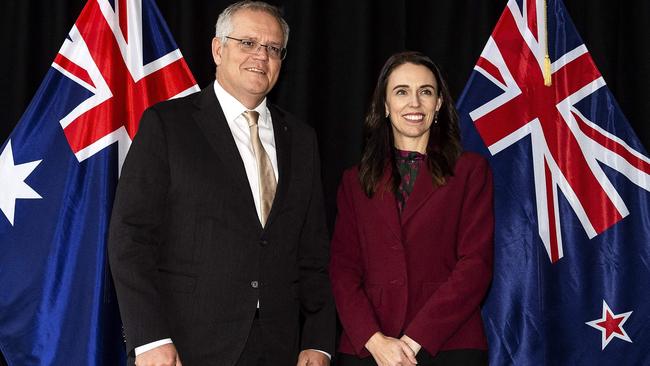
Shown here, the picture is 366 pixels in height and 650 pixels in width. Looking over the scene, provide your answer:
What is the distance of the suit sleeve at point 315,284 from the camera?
2412mm

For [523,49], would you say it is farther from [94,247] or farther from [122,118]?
[94,247]

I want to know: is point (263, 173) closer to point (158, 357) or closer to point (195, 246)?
Answer: point (195, 246)

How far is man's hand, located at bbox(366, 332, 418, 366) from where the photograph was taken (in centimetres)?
214

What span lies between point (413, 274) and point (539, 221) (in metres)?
1.08

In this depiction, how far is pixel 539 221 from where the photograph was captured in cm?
312

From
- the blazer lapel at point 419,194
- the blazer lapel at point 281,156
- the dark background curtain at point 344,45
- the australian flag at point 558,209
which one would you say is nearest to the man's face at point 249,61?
the blazer lapel at point 281,156

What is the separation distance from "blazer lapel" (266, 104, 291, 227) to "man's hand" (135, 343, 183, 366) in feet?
1.59

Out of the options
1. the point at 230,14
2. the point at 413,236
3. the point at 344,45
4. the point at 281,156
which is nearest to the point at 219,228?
the point at 281,156

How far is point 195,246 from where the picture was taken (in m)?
2.16

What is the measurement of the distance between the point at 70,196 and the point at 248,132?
0.99 meters

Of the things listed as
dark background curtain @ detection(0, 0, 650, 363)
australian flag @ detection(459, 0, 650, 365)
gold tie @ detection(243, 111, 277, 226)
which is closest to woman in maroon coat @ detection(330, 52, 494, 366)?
gold tie @ detection(243, 111, 277, 226)

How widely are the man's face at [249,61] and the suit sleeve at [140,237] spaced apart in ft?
1.09

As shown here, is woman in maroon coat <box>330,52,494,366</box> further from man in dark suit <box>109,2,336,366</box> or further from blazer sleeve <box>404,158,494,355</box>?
man in dark suit <box>109,2,336,366</box>

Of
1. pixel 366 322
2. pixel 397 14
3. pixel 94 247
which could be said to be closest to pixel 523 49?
pixel 397 14
